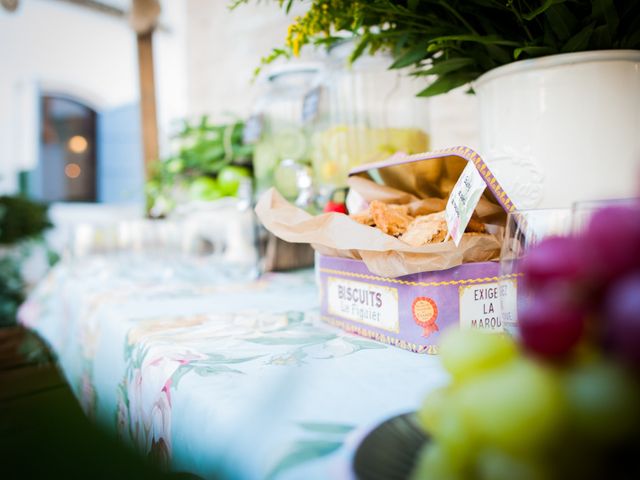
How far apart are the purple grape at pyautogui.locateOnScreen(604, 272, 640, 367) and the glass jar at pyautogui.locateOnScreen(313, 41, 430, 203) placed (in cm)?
74

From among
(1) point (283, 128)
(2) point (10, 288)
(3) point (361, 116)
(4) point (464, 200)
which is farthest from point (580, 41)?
(2) point (10, 288)

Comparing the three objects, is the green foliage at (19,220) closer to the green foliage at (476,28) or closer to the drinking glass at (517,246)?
the green foliage at (476,28)

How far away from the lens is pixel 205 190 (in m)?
1.56

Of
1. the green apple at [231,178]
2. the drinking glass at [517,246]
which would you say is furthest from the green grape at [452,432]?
the green apple at [231,178]

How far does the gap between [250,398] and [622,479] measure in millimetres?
253

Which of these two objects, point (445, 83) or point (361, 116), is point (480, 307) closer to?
point (445, 83)

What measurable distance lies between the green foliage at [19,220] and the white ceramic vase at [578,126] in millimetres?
3405

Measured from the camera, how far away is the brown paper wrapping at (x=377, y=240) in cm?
43

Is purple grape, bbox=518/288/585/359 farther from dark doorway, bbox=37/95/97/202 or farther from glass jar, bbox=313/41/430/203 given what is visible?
dark doorway, bbox=37/95/97/202

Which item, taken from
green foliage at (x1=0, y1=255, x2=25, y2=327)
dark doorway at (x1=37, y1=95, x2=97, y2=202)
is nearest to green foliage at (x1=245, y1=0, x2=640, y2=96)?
green foliage at (x1=0, y1=255, x2=25, y2=327)

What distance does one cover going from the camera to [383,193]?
585 millimetres

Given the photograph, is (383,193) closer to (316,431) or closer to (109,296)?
(316,431)

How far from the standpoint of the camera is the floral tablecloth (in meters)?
0.30

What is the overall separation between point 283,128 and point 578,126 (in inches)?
30.6
